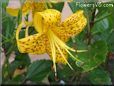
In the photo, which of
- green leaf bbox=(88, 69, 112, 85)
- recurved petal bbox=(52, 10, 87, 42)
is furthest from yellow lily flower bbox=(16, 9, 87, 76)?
green leaf bbox=(88, 69, 112, 85)

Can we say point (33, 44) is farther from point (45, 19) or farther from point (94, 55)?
point (94, 55)

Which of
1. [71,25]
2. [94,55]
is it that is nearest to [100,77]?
[94,55]

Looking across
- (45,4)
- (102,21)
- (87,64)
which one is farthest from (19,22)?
(102,21)

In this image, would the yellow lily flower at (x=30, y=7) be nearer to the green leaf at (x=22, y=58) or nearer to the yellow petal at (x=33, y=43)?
the yellow petal at (x=33, y=43)

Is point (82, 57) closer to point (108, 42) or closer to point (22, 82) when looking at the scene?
point (108, 42)

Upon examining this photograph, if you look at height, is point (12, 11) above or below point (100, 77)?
above
